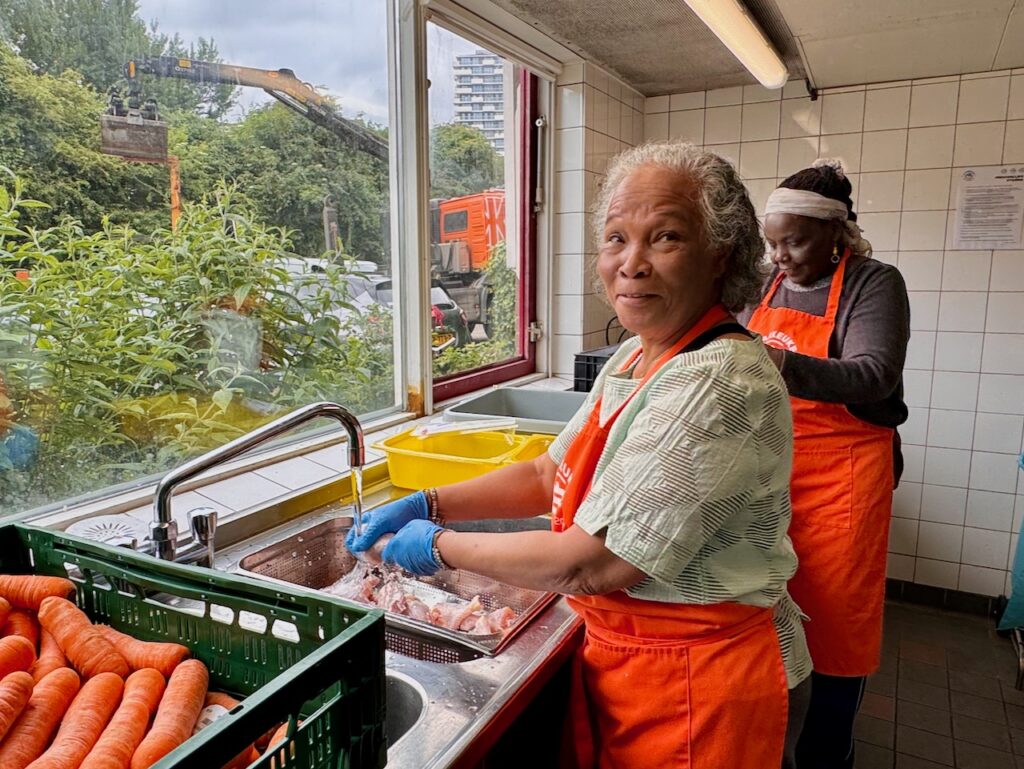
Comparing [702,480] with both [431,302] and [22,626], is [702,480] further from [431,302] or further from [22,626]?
[431,302]

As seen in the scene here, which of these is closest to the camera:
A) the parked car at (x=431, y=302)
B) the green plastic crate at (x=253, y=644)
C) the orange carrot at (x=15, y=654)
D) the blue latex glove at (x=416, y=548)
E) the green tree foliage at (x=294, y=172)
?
the green plastic crate at (x=253, y=644)

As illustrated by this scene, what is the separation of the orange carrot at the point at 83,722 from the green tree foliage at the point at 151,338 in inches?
25.8

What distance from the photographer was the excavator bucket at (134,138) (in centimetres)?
140

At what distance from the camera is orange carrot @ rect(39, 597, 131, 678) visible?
867 millimetres

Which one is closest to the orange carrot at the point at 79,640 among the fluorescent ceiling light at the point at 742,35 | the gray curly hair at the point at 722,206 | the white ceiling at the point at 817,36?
the gray curly hair at the point at 722,206

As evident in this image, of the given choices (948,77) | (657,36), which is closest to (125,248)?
(657,36)

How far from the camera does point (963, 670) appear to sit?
106 inches

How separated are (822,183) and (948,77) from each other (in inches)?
63.6

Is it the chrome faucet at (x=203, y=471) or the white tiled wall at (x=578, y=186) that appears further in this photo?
the white tiled wall at (x=578, y=186)

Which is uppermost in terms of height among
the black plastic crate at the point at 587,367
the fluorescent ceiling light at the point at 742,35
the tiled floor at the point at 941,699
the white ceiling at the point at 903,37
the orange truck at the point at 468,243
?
the white ceiling at the point at 903,37

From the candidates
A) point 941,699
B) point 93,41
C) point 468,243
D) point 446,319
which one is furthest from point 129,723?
point 941,699

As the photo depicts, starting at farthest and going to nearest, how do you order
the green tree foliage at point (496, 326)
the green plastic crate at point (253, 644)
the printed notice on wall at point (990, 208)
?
1. the printed notice on wall at point (990, 208)
2. the green tree foliage at point (496, 326)
3. the green plastic crate at point (253, 644)

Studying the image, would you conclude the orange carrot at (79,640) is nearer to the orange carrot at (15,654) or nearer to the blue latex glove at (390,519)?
the orange carrot at (15,654)

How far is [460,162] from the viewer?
2482mm
